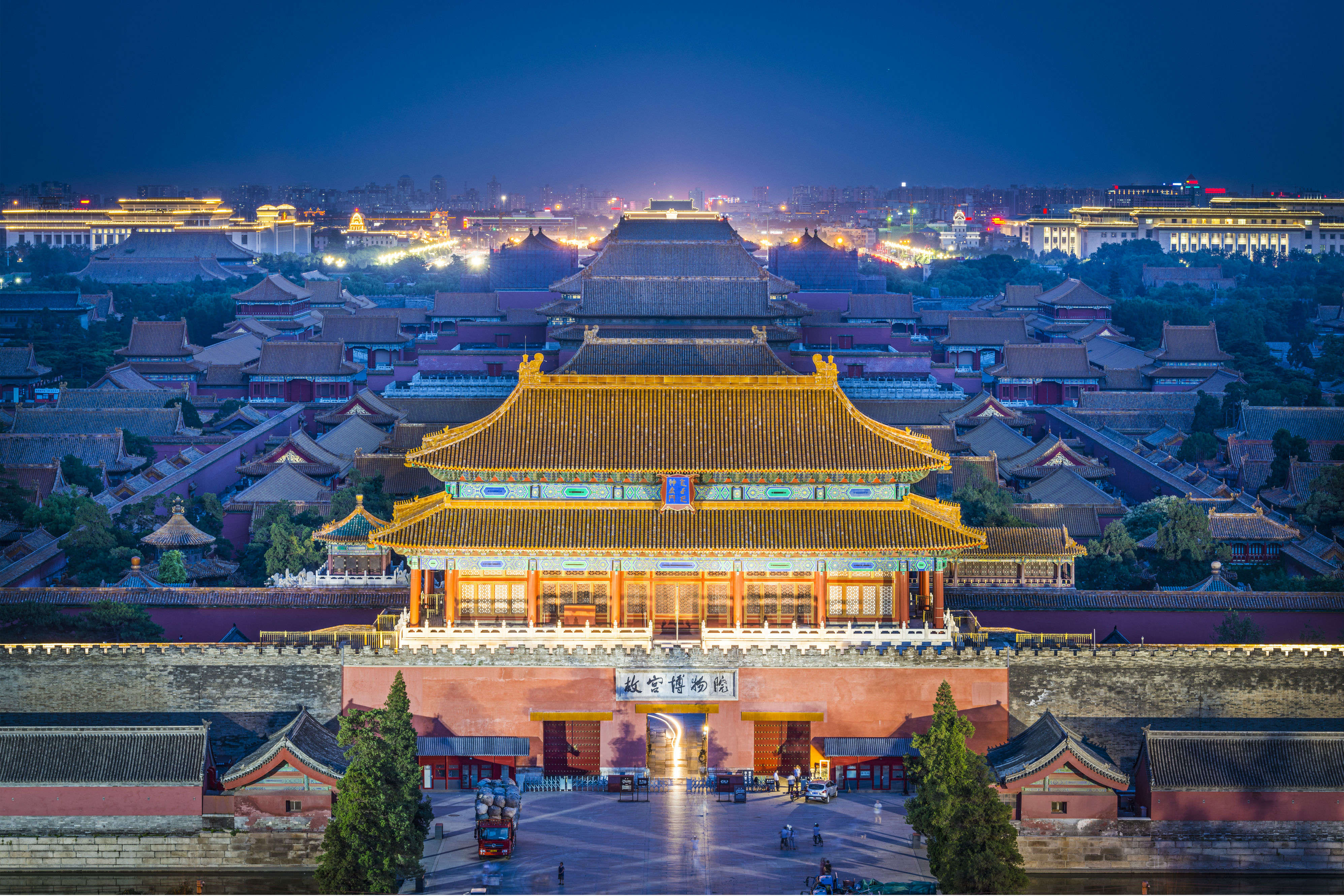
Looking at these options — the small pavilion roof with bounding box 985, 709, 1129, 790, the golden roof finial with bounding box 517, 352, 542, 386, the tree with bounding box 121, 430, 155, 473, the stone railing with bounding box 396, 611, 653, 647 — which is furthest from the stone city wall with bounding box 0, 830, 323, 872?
the tree with bounding box 121, 430, 155, 473

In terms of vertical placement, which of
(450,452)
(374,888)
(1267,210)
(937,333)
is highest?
(1267,210)

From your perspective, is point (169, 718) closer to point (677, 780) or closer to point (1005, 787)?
point (677, 780)

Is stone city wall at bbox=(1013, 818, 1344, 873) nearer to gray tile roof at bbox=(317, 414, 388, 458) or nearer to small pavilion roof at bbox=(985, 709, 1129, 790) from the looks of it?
small pavilion roof at bbox=(985, 709, 1129, 790)

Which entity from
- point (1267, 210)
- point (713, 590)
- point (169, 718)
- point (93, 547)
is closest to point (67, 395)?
point (93, 547)

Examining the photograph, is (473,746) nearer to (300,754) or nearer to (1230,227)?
(300,754)

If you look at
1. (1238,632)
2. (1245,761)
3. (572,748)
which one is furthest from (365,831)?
(1238,632)

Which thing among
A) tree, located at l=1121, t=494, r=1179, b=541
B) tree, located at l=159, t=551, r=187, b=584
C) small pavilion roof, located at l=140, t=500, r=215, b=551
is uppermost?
tree, located at l=1121, t=494, r=1179, b=541
